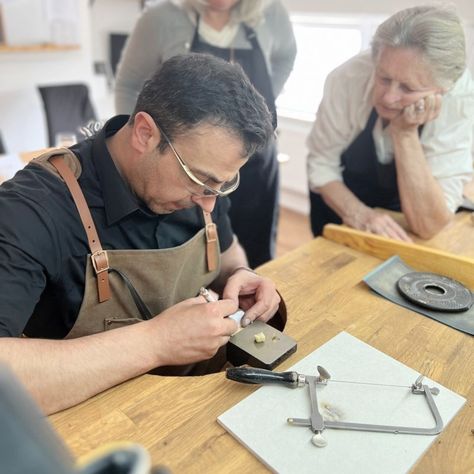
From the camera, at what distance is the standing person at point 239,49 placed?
1.77 meters

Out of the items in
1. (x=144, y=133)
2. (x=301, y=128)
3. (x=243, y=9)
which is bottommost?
(x=301, y=128)

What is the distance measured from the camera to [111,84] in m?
3.89

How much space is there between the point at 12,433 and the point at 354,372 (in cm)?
79

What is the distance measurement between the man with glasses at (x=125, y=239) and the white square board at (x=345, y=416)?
18 cm

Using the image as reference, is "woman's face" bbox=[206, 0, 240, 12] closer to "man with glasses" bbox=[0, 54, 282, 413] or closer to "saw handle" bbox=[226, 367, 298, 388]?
"man with glasses" bbox=[0, 54, 282, 413]

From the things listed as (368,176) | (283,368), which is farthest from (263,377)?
(368,176)

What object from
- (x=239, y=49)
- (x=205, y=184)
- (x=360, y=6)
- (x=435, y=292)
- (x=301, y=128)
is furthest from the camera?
(x=301, y=128)

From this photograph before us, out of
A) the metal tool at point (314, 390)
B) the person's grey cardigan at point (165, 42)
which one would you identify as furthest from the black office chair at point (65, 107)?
the metal tool at point (314, 390)

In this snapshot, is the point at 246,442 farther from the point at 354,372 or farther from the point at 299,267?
the point at 299,267

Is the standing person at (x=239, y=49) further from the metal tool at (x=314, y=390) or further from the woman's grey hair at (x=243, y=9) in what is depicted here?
the metal tool at (x=314, y=390)

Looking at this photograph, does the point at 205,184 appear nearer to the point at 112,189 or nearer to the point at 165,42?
the point at 112,189

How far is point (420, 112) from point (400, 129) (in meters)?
0.10

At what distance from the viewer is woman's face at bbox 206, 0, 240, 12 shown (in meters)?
1.72

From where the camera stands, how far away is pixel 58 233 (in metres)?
0.95
